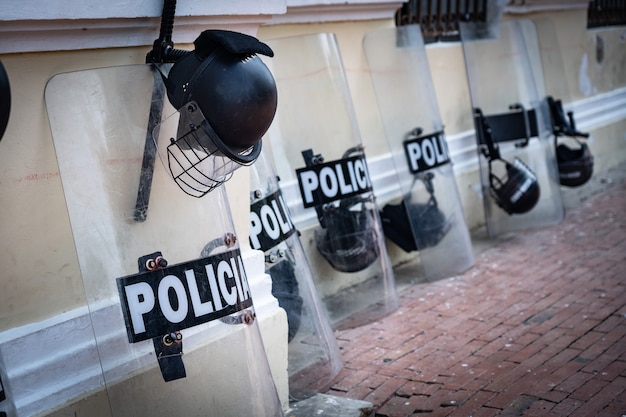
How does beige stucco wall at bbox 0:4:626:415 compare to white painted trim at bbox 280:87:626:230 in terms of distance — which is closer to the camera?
beige stucco wall at bbox 0:4:626:415

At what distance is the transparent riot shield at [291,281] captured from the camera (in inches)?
153

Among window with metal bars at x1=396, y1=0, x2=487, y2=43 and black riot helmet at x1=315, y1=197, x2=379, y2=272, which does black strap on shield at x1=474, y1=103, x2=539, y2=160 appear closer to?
window with metal bars at x1=396, y1=0, x2=487, y2=43

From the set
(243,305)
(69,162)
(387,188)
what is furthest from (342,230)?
(69,162)

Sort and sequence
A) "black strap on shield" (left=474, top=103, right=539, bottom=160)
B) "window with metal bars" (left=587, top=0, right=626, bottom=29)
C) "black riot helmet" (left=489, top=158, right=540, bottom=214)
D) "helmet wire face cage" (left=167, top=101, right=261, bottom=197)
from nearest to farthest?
"helmet wire face cage" (left=167, top=101, right=261, bottom=197) < "black riot helmet" (left=489, top=158, right=540, bottom=214) < "black strap on shield" (left=474, top=103, right=539, bottom=160) < "window with metal bars" (left=587, top=0, right=626, bottom=29)

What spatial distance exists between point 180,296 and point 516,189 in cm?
406

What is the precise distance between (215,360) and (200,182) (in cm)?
66

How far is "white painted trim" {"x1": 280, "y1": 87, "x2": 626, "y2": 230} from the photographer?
4758mm

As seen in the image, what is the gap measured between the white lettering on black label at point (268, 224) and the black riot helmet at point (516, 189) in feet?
9.43

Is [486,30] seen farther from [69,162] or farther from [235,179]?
[69,162]

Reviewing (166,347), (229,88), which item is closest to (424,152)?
(229,88)

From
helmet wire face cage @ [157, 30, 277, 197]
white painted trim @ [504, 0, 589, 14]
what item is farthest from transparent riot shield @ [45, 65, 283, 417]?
white painted trim @ [504, 0, 589, 14]

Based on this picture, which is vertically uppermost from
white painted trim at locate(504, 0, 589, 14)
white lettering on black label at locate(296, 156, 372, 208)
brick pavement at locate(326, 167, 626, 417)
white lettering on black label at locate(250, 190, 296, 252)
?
white painted trim at locate(504, 0, 589, 14)

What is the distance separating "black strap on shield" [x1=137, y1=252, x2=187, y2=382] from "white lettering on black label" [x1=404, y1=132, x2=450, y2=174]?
2.95 metres

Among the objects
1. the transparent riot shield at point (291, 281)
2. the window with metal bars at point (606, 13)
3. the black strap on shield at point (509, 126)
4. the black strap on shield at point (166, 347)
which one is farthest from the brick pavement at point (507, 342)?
the window with metal bars at point (606, 13)
